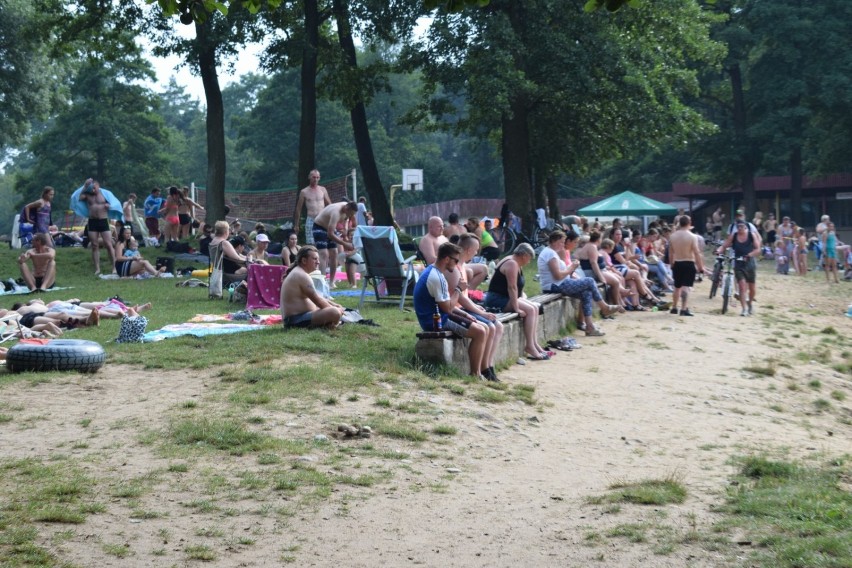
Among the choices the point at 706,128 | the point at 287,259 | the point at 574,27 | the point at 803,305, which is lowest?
the point at 803,305

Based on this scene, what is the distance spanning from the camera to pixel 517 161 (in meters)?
29.5

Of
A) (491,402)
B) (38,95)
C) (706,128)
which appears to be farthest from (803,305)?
(38,95)

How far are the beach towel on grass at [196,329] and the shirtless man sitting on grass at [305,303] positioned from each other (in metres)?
0.50

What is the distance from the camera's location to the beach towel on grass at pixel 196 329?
39.1ft

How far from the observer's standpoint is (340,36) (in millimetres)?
27672

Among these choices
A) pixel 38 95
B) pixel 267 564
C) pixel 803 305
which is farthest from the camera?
pixel 38 95

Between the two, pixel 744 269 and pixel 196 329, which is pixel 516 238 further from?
pixel 196 329

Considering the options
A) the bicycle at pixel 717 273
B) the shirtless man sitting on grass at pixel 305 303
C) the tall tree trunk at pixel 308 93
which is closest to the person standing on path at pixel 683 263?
the bicycle at pixel 717 273

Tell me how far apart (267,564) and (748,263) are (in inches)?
616

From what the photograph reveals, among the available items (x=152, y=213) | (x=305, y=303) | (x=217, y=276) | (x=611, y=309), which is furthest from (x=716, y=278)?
(x=152, y=213)

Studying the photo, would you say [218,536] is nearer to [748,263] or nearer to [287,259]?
[287,259]

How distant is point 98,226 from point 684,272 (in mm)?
11279

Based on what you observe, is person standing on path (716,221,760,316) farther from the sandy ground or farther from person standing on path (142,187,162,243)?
person standing on path (142,187,162,243)

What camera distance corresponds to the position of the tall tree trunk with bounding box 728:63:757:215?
47719 mm
